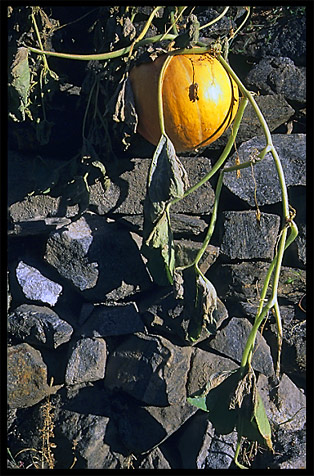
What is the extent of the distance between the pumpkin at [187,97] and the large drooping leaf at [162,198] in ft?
0.39

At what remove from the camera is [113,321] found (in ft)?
7.94

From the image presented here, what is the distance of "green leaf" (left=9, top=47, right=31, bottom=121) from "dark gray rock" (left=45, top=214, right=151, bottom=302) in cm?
49

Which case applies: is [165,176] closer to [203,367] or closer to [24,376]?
[203,367]

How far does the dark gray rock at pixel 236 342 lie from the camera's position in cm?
248

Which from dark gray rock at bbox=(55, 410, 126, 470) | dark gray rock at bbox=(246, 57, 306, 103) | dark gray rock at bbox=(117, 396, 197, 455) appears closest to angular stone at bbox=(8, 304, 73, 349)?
dark gray rock at bbox=(55, 410, 126, 470)

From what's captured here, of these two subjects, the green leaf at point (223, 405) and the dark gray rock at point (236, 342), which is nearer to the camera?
the green leaf at point (223, 405)

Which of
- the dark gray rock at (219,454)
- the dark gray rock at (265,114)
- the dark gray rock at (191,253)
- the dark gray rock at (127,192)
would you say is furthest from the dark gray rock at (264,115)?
the dark gray rock at (219,454)

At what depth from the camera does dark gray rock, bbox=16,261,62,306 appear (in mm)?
2410

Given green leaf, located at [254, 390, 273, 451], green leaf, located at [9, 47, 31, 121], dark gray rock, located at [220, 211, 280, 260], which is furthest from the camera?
dark gray rock, located at [220, 211, 280, 260]

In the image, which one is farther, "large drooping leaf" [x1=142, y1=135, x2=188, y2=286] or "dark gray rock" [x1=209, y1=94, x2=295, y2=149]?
"dark gray rock" [x1=209, y1=94, x2=295, y2=149]

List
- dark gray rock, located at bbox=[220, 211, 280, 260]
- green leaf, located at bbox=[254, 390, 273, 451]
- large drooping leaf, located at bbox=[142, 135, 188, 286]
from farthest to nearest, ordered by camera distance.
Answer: dark gray rock, located at bbox=[220, 211, 280, 260]
large drooping leaf, located at bbox=[142, 135, 188, 286]
green leaf, located at bbox=[254, 390, 273, 451]

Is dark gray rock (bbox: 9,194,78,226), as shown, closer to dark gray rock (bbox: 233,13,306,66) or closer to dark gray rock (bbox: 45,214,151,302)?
dark gray rock (bbox: 45,214,151,302)

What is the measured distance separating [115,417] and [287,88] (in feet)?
4.94

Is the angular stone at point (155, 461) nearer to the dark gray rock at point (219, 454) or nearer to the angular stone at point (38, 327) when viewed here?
the dark gray rock at point (219, 454)
